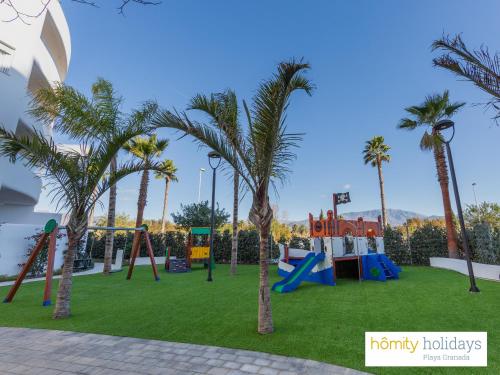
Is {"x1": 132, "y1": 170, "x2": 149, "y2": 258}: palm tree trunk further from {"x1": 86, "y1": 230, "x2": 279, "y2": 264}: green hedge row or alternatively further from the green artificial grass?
the green artificial grass

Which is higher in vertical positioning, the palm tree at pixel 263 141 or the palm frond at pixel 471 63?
the palm frond at pixel 471 63

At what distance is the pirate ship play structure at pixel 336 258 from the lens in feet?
29.3

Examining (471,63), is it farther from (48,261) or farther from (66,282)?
(48,261)

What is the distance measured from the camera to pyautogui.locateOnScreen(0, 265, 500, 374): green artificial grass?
12.4ft

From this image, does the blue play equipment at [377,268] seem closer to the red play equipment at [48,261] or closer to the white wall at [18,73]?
the red play equipment at [48,261]

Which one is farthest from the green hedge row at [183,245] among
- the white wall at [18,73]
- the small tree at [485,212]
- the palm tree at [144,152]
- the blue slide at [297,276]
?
the small tree at [485,212]

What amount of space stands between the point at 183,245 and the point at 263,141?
1762cm

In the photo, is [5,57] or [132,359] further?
[5,57]

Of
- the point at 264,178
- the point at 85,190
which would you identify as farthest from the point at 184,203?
the point at 264,178

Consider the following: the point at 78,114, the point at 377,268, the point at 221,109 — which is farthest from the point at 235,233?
the point at 221,109

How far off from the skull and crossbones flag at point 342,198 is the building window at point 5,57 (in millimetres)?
15823

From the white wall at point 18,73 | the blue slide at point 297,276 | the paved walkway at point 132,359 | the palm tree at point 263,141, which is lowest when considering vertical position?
the paved walkway at point 132,359

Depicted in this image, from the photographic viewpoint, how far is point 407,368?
303 cm

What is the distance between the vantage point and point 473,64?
4367mm
